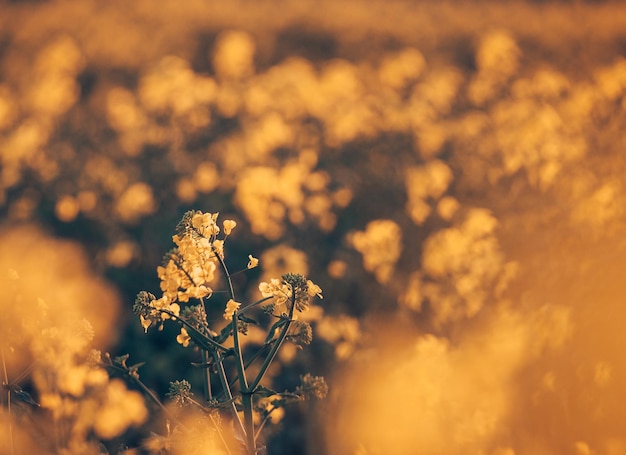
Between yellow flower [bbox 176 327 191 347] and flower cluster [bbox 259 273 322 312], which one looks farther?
yellow flower [bbox 176 327 191 347]

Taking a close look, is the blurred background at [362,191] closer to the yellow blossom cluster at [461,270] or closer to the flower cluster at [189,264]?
the yellow blossom cluster at [461,270]

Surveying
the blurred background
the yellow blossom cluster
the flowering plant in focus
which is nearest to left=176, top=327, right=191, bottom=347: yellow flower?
the flowering plant in focus

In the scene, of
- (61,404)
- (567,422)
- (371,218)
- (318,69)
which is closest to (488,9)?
(318,69)

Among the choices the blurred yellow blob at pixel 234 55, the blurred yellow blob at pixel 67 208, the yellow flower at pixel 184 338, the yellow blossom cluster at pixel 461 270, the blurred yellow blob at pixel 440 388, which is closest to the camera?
the yellow flower at pixel 184 338

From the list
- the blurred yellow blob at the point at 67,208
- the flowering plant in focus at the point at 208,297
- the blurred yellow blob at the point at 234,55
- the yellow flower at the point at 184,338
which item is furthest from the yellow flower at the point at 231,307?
the blurred yellow blob at the point at 234,55

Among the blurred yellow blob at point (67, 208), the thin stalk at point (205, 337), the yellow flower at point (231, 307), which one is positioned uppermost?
the blurred yellow blob at point (67, 208)

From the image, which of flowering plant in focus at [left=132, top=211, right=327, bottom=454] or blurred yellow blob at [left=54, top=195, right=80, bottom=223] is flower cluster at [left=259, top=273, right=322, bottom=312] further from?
blurred yellow blob at [left=54, top=195, right=80, bottom=223]

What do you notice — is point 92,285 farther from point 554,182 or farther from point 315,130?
point 554,182

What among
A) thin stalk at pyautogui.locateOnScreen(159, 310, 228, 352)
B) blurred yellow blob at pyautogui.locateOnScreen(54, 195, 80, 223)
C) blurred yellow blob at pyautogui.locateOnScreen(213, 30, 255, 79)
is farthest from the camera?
blurred yellow blob at pyautogui.locateOnScreen(213, 30, 255, 79)

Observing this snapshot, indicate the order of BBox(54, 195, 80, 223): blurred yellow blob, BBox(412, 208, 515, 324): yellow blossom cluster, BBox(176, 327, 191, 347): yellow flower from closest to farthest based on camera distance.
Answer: BBox(176, 327, 191, 347): yellow flower < BBox(412, 208, 515, 324): yellow blossom cluster < BBox(54, 195, 80, 223): blurred yellow blob
